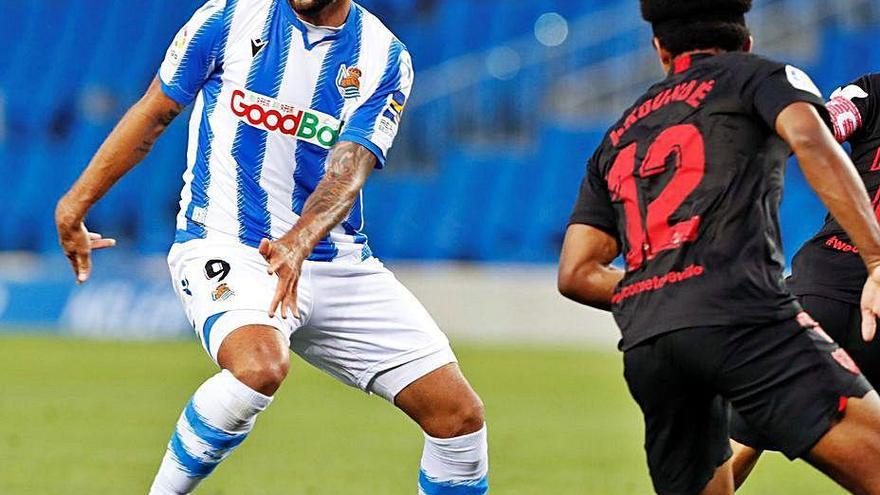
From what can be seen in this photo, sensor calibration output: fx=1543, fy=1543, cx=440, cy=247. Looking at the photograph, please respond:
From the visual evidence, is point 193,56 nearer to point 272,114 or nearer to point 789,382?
point 272,114

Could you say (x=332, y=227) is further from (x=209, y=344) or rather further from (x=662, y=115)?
(x=662, y=115)

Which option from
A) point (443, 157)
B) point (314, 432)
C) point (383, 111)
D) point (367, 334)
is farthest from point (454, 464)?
point (443, 157)

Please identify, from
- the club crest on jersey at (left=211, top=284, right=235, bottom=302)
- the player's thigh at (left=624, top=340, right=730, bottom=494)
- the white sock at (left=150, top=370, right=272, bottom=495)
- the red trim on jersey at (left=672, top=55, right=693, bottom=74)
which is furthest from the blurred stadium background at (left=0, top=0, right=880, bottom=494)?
the red trim on jersey at (left=672, top=55, right=693, bottom=74)

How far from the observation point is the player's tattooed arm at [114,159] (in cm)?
586

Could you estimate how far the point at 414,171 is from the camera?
20.2 m

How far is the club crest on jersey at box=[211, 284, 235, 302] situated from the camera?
5680 mm

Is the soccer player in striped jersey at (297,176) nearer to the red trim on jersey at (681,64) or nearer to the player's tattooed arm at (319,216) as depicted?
the player's tattooed arm at (319,216)

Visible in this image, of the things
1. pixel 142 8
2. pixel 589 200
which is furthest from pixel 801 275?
→ pixel 142 8

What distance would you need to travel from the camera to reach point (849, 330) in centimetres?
581

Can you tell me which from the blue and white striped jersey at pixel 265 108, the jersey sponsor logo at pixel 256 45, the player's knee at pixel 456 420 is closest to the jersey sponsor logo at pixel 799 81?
the blue and white striped jersey at pixel 265 108

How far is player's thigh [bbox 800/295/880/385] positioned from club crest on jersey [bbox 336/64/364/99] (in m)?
1.94

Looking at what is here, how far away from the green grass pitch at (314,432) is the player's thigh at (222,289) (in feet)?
7.21

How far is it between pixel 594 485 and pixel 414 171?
12.1 m

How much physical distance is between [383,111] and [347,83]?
18 centimetres
